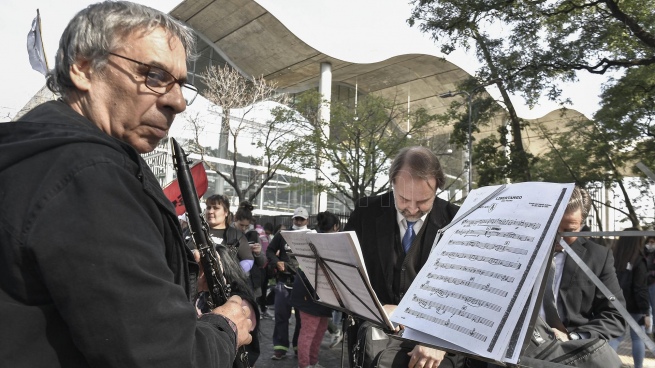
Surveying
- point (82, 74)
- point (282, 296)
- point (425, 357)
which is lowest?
point (282, 296)

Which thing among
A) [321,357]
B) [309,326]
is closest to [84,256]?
[309,326]

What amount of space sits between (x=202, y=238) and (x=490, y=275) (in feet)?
3.41

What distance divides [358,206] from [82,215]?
2604 millimetres

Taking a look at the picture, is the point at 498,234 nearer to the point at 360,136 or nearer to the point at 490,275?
the point at 490,275

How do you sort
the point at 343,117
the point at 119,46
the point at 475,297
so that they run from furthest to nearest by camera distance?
the point at 343,117, the point at 475,297, the point at 119,46

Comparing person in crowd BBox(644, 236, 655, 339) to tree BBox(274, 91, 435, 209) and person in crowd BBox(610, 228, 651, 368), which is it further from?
tree BBox(274, 91, 435, 209)

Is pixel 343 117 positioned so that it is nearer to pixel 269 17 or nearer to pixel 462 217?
pixel 269 17

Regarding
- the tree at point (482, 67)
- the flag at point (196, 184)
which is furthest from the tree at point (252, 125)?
the flag at point (196, 184)

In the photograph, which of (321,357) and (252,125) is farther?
(252,125)

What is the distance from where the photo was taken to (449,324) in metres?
1.63

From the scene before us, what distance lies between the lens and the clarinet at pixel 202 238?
6.24 ft

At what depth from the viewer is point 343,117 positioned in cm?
2425

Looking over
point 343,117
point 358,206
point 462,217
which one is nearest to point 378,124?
point 343,117

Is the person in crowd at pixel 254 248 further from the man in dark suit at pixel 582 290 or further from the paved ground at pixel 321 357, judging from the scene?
the man in dark suit at pixel 582 290
